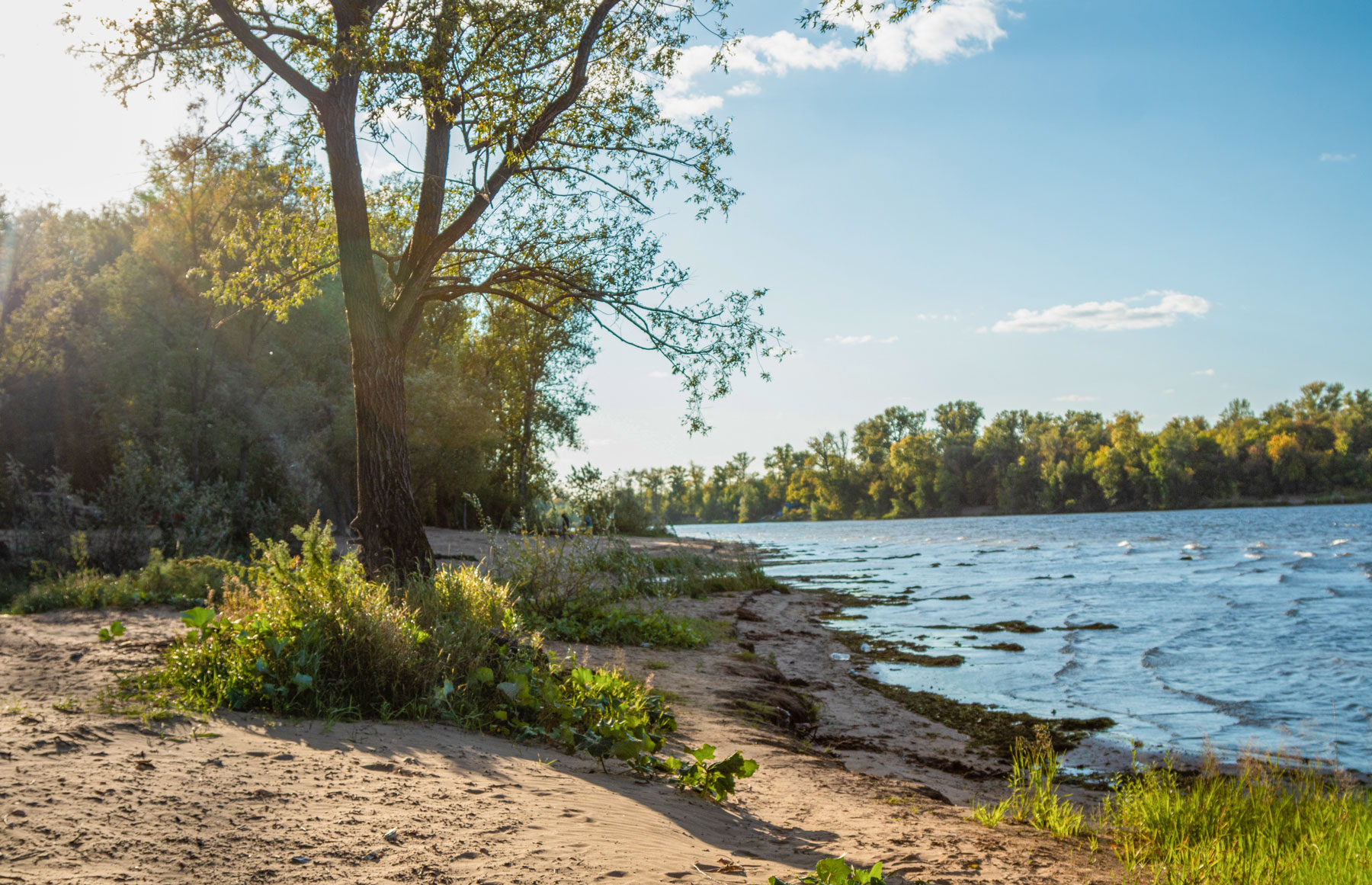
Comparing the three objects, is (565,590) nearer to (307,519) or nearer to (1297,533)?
(307,519)

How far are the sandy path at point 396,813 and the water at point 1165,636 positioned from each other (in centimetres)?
464

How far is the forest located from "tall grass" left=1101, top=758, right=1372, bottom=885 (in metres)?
11.8

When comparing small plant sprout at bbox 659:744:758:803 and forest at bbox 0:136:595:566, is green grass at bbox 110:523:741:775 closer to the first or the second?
small plant sprout at bbox 659:744:758:803

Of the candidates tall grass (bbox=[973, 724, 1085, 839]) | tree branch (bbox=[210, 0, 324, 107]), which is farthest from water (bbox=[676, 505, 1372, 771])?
tree branch (bbox=[210, 0, 324, 107])

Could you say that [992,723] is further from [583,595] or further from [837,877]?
[837,877]

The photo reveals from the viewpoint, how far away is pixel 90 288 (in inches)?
916

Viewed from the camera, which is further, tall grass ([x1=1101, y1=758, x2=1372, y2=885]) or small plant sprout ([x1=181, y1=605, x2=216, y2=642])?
small plant sprout ([x1=181, y1=605, x2=216, y2=642])

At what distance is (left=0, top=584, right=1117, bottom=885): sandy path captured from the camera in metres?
3.20

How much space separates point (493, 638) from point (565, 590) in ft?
15.6

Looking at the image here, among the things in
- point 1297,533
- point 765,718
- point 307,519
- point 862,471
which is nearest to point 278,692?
point 765,718

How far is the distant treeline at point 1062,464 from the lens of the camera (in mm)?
84750

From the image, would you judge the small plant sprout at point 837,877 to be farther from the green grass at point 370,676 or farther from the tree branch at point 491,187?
the tree branch at point 491,187

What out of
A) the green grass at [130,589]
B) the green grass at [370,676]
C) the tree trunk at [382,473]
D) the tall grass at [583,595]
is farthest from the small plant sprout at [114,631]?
the tall grass at [583,595]

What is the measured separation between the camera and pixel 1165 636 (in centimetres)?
1441
